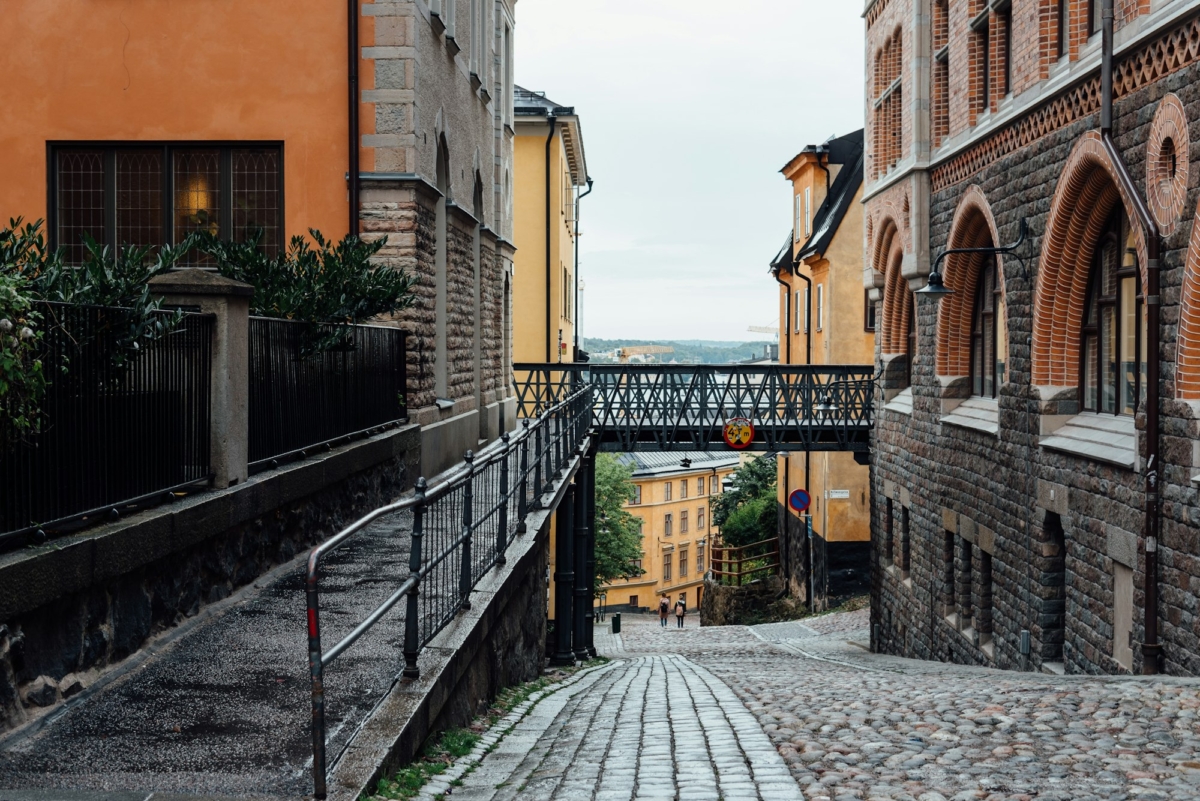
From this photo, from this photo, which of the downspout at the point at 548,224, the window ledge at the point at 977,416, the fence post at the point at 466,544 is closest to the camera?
the fence post at the point at 466,544

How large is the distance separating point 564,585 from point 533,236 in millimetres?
24122

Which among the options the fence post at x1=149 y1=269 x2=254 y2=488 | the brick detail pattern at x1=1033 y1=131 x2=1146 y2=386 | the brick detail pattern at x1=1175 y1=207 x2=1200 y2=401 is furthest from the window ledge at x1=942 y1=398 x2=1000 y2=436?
the fence post at x1=149 y1=269 x2=254 y2=488

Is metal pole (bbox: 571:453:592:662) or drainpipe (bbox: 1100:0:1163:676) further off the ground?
drainpipe (bbox: 1100:0:1163:676)

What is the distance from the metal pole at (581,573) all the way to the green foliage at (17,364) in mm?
14205

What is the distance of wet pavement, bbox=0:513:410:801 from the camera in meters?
5.15

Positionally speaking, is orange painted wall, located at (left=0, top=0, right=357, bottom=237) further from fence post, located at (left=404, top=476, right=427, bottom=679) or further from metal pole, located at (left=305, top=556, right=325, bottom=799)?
metal pole, located at (left=305, top=556, right=325, bottom=799)

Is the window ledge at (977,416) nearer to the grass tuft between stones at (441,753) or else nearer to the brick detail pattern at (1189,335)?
the brick detail pattern at (1189,335)

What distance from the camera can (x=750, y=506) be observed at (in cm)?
5322

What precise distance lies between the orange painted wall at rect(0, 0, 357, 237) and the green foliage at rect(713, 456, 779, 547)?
116 feet

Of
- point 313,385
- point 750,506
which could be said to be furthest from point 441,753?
point 750,506

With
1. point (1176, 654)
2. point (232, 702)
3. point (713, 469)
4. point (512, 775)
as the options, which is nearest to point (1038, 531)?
point (1176, 654)

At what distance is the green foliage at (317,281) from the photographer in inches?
460

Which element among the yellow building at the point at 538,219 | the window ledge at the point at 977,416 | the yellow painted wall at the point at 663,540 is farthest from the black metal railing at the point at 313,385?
the yellow painted wall at the point at 663,540

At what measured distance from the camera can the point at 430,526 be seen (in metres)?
7.63
